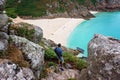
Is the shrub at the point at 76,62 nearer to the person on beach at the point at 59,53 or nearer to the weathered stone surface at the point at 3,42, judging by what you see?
the person on beach at the point at 59,53

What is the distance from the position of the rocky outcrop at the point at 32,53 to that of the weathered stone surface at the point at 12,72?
161 cm

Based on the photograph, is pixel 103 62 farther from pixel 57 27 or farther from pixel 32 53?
pixel 57 27

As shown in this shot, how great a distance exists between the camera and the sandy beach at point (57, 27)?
65887mm

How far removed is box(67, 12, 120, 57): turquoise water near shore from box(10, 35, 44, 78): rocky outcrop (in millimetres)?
38074

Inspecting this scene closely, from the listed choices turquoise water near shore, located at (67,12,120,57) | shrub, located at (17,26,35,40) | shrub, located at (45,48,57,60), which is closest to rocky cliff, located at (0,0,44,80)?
shrub, located at (17,26,35,40)

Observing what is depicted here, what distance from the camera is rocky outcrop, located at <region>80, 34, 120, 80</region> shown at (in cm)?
1316

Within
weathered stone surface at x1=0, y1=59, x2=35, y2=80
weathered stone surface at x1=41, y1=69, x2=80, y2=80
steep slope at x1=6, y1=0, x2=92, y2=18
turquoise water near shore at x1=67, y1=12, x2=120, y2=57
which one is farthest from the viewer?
steep slope at x1=6, y1=0, x2=92, y2=18

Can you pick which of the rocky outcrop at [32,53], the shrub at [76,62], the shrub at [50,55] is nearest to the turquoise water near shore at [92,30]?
the shrub at [76,62]

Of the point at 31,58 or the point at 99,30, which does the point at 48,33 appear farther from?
the point at 31,58

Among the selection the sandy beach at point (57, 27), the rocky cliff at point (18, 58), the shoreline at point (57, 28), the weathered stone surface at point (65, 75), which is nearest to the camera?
the rocky cliff at point (18, 58)

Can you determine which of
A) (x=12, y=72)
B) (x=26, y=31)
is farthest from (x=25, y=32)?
(x=12, y=72)

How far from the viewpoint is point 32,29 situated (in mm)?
22641

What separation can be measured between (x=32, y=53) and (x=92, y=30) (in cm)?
6115

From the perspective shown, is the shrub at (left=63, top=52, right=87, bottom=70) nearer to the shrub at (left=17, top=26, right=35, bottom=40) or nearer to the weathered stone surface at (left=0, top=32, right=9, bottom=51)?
the shrub at (left=17, top=26, right=35, bottom=40)
